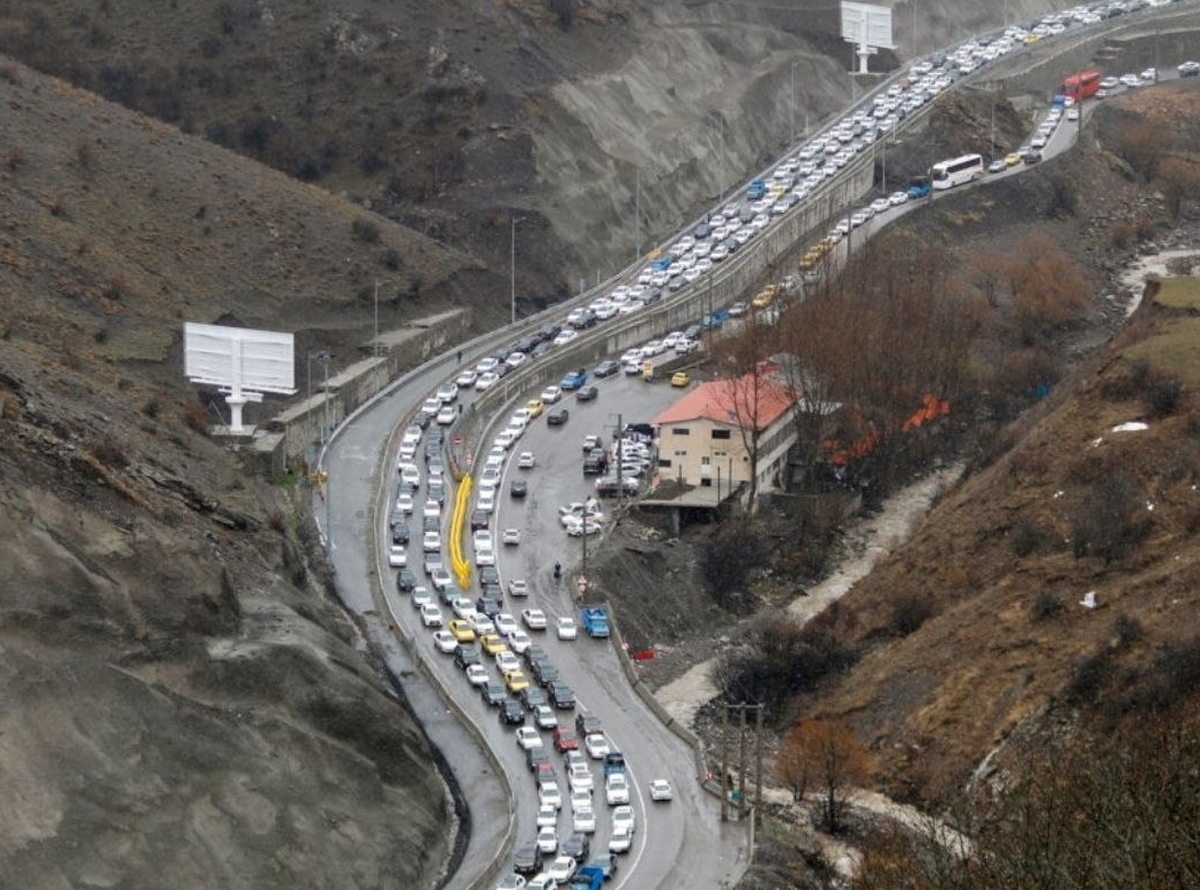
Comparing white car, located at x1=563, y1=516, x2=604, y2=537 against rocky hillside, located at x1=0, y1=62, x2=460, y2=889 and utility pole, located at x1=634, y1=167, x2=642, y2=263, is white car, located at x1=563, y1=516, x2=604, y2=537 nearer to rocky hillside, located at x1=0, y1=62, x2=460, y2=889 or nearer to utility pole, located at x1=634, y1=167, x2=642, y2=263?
rocky hillside, located at x1=0, y1=62, x2=460, y2=889

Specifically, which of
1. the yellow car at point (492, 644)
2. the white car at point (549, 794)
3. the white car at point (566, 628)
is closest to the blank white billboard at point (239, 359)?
the white car at point (566, 628)

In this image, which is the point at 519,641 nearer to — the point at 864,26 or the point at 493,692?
the point at 493,692

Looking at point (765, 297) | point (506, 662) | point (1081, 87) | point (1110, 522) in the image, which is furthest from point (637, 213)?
point (506, 662)

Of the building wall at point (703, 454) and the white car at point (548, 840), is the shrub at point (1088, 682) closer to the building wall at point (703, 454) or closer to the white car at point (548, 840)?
the white car at point (548, 840)

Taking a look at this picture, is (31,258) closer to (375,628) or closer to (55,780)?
(375,628)

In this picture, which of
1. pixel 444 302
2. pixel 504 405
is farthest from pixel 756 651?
pixel 444 302
